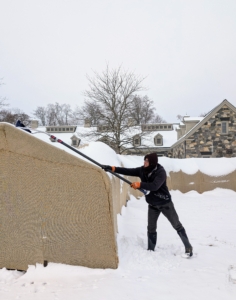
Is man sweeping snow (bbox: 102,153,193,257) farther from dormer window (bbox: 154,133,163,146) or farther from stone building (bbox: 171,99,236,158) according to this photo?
dormer window (bbox: 154,133,163,146)

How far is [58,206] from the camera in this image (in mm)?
3730

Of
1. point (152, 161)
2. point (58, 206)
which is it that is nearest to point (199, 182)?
point (152, 161)

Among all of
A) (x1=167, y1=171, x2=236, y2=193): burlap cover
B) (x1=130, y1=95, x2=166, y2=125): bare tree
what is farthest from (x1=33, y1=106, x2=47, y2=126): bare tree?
(x1=167, y1=171, x2=236, y2=193): burlap cover

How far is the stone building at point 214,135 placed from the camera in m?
26.4

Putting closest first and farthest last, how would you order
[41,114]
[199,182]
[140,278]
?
[140,278] < [199,182] < [41,114]

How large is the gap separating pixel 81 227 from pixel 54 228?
0.34 meters

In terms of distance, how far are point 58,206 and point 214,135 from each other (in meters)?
25.0

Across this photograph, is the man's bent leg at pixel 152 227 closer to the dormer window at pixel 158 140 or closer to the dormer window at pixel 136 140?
the dormer window at pixel 136 140

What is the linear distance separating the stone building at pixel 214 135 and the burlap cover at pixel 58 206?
2340 centimetres

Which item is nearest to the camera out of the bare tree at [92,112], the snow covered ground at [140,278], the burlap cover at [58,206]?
the snow covered ground at [140,278]

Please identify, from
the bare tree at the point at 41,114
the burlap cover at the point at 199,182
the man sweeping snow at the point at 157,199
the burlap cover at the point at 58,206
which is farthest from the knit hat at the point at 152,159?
the bare tree at the point at 41,114

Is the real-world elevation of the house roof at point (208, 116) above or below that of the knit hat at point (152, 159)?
above

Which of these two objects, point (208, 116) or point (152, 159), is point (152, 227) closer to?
point (152, 159)

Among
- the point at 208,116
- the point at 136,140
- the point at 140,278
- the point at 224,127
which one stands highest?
the point at 208,116
